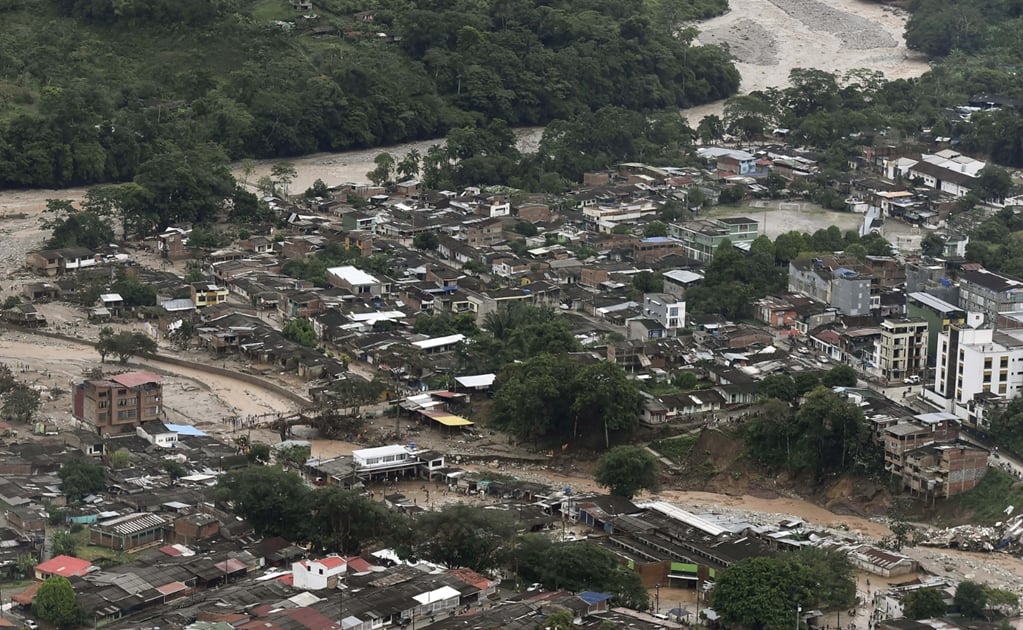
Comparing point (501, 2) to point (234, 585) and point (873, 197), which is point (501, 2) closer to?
point (873, 197)

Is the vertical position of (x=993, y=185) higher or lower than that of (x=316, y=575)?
higher

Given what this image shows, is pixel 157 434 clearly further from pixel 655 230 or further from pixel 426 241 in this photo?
pixel 655 230

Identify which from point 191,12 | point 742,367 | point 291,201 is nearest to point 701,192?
point 291,201

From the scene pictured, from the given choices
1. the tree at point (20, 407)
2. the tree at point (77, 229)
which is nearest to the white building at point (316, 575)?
the tree at point (20, 407)

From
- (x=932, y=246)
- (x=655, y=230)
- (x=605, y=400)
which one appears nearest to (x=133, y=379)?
(x=605, y=400)

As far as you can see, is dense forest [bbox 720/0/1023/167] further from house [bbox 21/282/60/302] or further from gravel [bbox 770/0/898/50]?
house [bbox 21/282/60/302]
